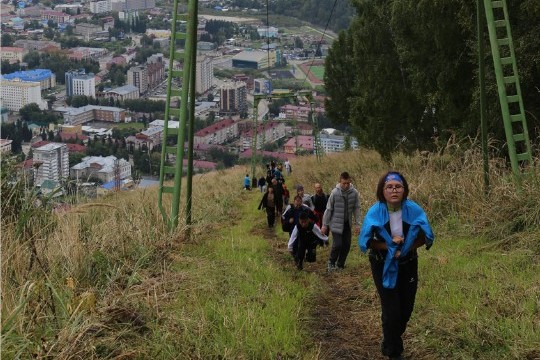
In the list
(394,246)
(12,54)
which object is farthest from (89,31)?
(394,246)

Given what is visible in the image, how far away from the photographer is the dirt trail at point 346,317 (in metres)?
6.87

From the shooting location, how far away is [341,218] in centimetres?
1081

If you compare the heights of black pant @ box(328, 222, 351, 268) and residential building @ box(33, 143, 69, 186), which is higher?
residential building @ box(33, 143, 69, 186)

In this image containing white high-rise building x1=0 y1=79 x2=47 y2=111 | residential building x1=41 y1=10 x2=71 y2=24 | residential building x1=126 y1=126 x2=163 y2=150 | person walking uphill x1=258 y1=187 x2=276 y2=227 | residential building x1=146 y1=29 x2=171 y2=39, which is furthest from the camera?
residential building x1=41 y1=10 x2=71 y2=24

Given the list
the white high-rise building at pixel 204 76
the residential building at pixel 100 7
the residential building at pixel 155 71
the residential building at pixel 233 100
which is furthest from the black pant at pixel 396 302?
the residential building at pixel 100 7

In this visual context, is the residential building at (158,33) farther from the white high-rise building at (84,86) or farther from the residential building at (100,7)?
the white high-rise building at (84,86)

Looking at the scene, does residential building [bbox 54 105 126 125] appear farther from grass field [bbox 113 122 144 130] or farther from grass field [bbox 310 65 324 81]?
grass field [bbox 310 65 324 81]

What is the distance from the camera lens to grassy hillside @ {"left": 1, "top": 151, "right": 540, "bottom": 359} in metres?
5.89

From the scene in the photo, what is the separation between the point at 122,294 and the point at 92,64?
7989cm

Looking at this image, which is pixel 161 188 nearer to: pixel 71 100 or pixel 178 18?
pixel 178 18

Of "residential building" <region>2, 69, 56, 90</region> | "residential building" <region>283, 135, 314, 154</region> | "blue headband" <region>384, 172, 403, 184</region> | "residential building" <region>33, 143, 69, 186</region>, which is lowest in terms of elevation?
"residential building" <region>283, 135, 314, 154</region>

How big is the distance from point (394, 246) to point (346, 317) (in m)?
1.98

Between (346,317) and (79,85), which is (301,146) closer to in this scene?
(79,85)

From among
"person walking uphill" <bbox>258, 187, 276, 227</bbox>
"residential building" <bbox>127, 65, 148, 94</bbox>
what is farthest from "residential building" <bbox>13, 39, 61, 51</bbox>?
"person walking uphill" <bbox>258, 187, 276, 227</bbox>
